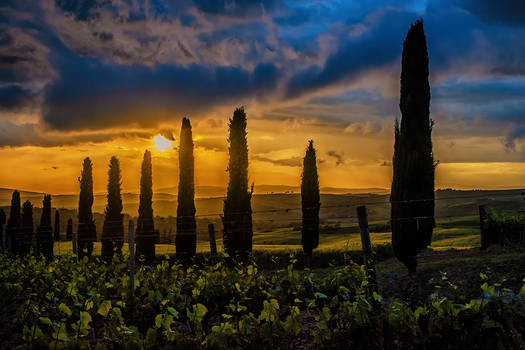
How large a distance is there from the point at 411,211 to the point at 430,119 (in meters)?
3.35

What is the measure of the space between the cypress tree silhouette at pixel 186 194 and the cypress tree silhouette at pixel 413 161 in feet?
44.1

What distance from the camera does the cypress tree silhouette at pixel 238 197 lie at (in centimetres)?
2045

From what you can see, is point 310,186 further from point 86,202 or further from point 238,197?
point 86,202

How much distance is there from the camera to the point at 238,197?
21.8 meters

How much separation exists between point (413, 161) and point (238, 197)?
9.82 metres

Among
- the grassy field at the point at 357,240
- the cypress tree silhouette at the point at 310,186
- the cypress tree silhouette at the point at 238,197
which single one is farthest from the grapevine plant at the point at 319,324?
the cypress tree silhouette at the point at 310,186

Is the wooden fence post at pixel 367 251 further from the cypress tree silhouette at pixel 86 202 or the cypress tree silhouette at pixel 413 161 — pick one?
the cypress tree silhouette at pixel 86 202

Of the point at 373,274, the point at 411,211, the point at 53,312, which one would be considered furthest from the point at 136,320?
the point at 411,211

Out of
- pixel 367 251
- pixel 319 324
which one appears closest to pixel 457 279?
pixel 367 251

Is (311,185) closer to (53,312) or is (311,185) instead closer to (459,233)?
(459,233)

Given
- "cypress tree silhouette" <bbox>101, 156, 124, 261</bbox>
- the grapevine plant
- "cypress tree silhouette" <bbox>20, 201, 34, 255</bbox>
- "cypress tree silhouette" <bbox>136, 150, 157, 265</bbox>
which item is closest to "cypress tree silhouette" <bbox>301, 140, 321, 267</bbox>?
"cypress tree silhouette" <bbox>136, 150, 157, 265</bbox>

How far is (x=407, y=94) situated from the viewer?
15078 millimetres

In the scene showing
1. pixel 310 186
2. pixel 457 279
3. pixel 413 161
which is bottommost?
pixel 457 279

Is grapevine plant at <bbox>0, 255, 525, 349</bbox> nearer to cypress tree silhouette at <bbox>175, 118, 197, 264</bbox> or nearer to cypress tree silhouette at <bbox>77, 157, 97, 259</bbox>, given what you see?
cypress tree silhouette at <bbox>175, 118, 197, 264</bbox>
